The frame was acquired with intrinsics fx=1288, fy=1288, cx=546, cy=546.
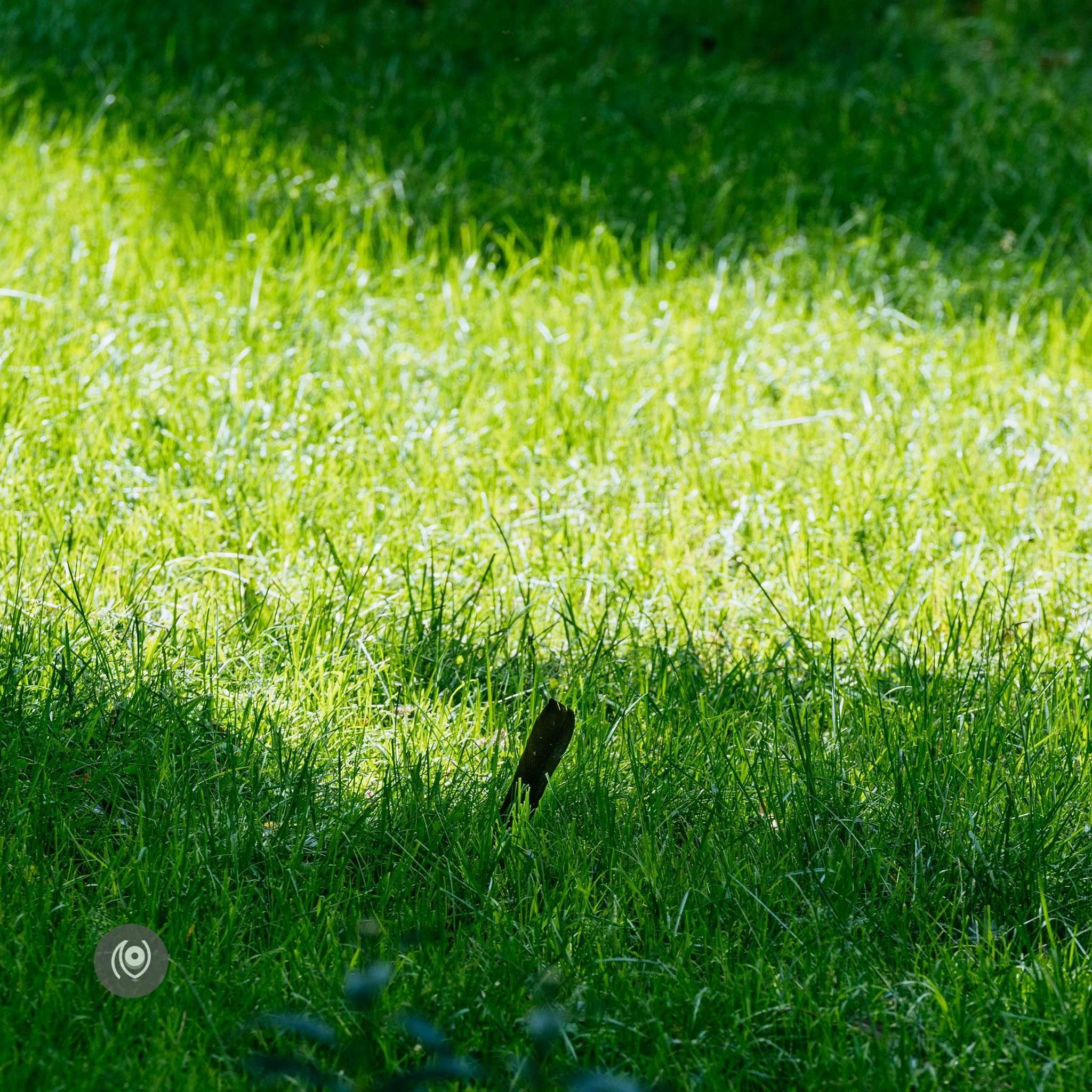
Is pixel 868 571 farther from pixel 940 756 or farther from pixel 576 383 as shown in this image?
pixel 576 383

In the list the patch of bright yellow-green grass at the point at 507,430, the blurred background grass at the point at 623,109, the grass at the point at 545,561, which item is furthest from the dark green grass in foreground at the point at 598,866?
the blurred background grass at the point at 623,109

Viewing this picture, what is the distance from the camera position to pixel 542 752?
2.33 meters

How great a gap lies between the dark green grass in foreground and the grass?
1cm

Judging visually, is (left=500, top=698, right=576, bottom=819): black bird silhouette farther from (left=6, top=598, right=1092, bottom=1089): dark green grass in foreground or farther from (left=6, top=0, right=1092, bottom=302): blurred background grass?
(left=6, top=0, right=1092, bottom=302): blurred background grass

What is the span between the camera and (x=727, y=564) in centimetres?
346

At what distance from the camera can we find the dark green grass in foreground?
188cm

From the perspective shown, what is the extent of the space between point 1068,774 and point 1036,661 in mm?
549

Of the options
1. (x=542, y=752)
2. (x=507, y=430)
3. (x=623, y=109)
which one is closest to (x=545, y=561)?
(x=507, y=430)

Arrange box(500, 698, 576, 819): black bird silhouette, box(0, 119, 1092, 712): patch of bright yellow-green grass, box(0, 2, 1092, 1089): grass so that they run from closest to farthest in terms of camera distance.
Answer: box(0, 2, 1092, 1089): grass < box(500, 698, 576, 819): black bird silhouette < box(0, 119, 1092, 712): patch of bright yellow-green grass

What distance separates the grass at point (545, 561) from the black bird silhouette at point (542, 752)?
43 millimetres

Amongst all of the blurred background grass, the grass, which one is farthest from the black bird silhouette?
the blurred background grass

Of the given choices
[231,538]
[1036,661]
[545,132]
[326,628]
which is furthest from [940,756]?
[545,132]

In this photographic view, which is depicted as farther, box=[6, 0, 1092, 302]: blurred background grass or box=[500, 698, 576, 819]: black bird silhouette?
box=[6, 0, 1092, 302]: blurred background grass

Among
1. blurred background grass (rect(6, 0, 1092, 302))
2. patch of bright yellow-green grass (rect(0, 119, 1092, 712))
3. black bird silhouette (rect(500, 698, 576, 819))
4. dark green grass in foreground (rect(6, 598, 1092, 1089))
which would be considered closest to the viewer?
dark green grass in foreground (rect(6, 598, 1092, 1089))
